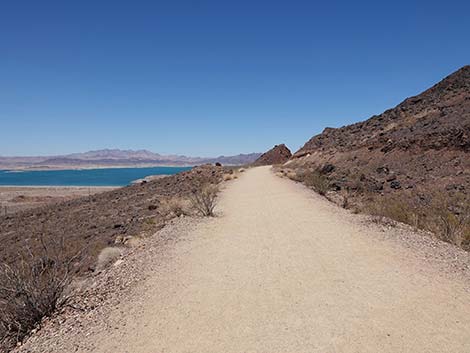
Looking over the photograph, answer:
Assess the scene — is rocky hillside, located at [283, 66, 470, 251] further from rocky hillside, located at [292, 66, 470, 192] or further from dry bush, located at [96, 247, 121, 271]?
dry bush, located at [96, 247, 121, 271]

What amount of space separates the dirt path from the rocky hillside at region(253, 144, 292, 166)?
174ft

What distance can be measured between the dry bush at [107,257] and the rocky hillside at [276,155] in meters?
51.9

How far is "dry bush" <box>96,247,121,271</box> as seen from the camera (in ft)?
27.2

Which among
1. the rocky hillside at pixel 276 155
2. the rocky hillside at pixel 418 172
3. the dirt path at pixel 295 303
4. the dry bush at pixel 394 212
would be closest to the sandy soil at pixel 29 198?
the rocky hillside at pixel 276 155

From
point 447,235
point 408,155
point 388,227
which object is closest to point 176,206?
point 388,227

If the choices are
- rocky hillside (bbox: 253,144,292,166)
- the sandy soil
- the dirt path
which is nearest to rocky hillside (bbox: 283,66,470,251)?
the dirt path

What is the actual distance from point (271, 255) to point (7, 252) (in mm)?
10292

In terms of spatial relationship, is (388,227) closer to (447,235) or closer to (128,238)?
(447,235)

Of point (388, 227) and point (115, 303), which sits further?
point (388, 227)

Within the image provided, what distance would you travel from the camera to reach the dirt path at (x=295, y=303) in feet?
13.2

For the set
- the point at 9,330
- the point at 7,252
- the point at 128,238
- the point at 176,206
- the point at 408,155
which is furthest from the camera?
the point at 408,155

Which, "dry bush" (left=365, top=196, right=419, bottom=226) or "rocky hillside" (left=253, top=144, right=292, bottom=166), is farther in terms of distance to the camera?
"rocky hillside" (left=253, top=144, right=292, bottom=166)

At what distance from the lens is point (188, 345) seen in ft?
13.4

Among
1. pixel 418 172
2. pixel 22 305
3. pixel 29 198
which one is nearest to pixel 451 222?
pixel 22 305
